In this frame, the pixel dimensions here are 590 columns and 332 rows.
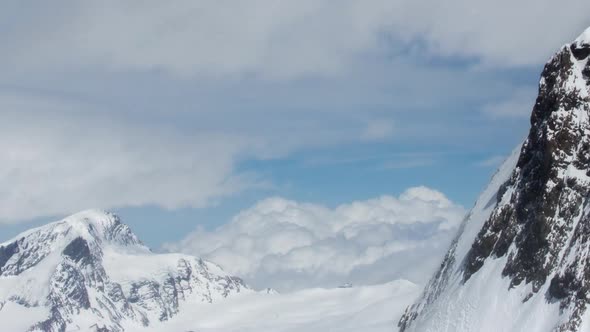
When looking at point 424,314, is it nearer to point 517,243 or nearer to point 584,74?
point 517,243

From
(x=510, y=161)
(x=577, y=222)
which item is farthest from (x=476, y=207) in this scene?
(x=577, y=222)

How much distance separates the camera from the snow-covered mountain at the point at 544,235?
9038 cm

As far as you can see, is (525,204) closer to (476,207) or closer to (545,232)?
(545,232)

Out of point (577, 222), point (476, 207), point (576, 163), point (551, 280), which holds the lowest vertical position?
point (551, 280)

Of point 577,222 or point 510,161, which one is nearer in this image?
point 577,222

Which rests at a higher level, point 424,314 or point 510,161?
point 510,161

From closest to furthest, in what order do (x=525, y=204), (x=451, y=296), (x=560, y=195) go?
1. (x=560, y=195)
2. (x=525, y=204)
3. (x=451, y=296)

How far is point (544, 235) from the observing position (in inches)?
3868

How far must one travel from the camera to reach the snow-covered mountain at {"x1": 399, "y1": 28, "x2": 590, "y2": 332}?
297 feet

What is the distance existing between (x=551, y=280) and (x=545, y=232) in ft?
24.7

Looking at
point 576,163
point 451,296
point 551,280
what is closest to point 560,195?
point 576,163

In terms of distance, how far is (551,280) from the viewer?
92.8m

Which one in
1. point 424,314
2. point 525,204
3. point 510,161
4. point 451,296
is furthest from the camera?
point 510,161

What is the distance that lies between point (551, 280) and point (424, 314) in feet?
124
